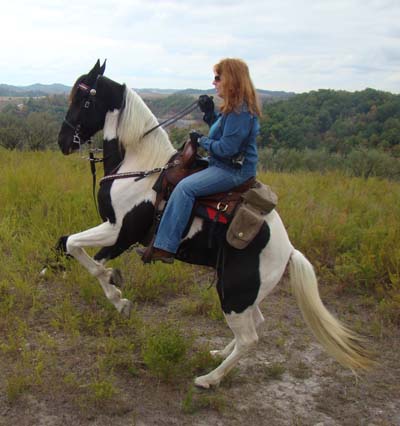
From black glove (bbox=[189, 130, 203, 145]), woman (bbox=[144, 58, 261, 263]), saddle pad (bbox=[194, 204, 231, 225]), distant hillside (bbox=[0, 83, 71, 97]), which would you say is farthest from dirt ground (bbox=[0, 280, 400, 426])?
distant hillside (bbox=[0, 83, 71, 97])

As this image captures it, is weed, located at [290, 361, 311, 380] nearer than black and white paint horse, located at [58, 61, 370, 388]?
No

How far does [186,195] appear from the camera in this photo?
3479 millimetres

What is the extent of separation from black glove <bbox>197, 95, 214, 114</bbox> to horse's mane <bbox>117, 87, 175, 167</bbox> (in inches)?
17.7

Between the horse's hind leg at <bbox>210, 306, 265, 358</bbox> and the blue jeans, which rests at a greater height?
the blue jeans

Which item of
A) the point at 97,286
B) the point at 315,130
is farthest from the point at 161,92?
the point at 97,286

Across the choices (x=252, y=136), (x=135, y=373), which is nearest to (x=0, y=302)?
(x=135, y=373)

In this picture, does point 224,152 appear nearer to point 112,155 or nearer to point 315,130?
point 112,155

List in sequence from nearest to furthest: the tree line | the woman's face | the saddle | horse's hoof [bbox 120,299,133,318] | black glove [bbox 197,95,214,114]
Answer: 1. the woman's face
2. the saddle
3. black glove [bbox 197,95,214,114]
4. horse's hoof [bbox 120,299,133,318]
5. the tree line

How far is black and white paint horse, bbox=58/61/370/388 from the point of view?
350 centimetres

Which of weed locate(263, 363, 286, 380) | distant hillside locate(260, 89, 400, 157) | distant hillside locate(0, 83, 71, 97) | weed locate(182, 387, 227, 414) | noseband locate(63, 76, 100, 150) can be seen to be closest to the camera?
weed locate(182, 387, 227, 414)

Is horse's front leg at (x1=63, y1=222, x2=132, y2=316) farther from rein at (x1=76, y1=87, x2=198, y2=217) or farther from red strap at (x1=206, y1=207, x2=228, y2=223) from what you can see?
red strap at (x1=206, y1=207, x2=228, y2=223)

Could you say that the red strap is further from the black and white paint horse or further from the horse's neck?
the horse's neck

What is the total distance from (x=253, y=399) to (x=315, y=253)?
3060 mm

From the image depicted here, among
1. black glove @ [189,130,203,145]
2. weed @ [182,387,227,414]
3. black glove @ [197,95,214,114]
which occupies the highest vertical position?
black glove @ [197,95,214,114]
